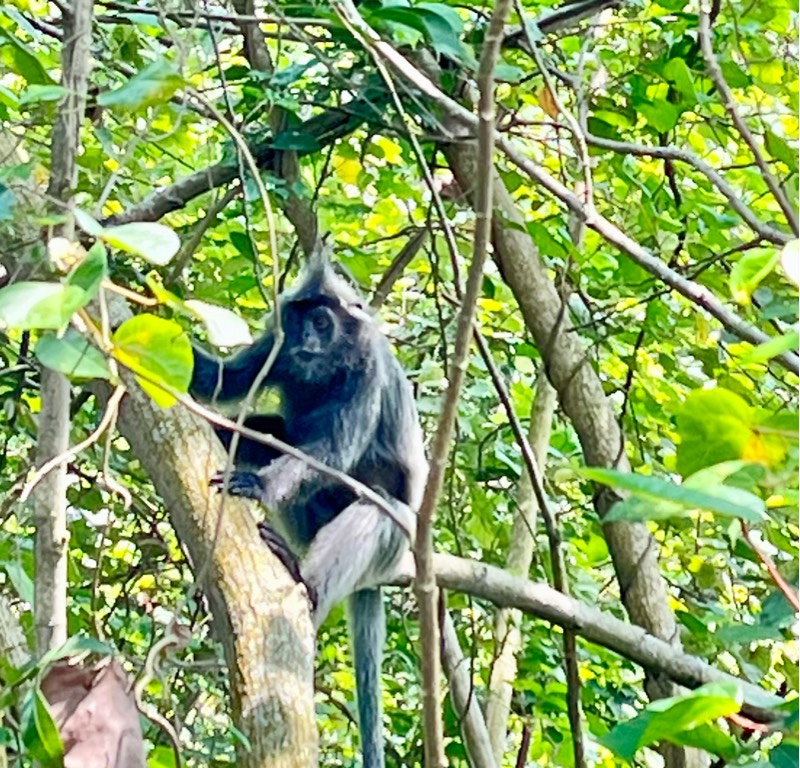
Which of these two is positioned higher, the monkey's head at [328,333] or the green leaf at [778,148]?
the monkey's head at [328,333]

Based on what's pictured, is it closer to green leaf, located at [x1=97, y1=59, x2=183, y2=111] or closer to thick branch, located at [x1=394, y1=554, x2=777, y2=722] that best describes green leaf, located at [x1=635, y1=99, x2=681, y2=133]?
thick branch, located at [x1=394, y1=554, x2=777, y2=722]

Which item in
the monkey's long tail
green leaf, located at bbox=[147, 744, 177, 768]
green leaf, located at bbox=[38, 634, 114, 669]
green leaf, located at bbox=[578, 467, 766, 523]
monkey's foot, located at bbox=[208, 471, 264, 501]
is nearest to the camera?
green leaf, located at bbox=[578, 467, 766, 523]

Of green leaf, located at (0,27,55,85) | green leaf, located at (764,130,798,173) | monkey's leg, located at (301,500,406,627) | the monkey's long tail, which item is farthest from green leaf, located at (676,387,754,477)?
the monkey's long tail

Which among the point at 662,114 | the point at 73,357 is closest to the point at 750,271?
the point at 73,357

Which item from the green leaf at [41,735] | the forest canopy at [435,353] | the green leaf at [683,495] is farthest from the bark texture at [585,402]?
the green leaf at [683,495]

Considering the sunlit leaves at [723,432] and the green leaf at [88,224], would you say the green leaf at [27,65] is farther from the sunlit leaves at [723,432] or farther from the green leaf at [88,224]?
the sunlit leaves at [723,432]

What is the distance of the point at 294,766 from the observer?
167cm

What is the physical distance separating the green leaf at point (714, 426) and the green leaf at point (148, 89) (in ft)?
2.58

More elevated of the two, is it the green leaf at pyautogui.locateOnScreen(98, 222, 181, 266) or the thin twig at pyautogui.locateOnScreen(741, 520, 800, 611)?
the green leaf at pyautogui.locateOnScreen(98, 222, 181, 266)

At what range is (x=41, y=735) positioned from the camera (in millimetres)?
1168

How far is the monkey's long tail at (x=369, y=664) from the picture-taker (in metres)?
3.16

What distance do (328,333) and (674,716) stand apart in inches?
120

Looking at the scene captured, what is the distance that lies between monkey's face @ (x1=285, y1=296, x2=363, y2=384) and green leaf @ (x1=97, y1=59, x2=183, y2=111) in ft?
7.48

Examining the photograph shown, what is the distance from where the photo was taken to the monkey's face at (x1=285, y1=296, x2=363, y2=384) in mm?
3703
